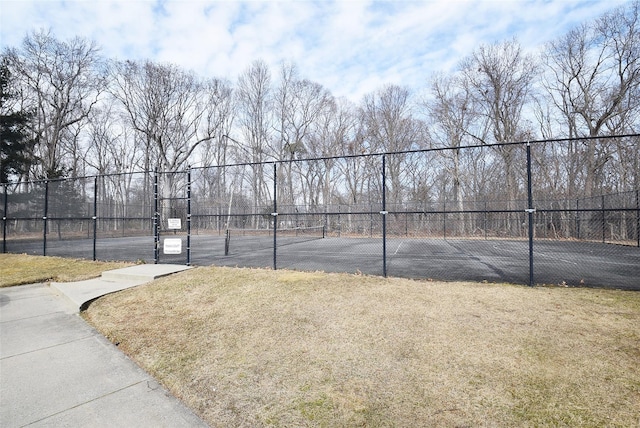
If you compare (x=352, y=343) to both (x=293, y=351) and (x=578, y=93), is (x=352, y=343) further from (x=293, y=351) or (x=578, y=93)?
(x=578, y=93)

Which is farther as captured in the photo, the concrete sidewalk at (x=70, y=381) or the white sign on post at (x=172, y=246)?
the white sign on post at (x=172, y=246)

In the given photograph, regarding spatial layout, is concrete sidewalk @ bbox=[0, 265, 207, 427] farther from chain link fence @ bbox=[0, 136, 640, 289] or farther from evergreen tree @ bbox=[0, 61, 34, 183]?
evergreen tree @ bbox=[0, 61, 34, 183]

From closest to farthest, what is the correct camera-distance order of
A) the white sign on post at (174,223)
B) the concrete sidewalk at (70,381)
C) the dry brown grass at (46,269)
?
Result: the concrete sidewalk at (70,381)
the dry brown grass at (46,269)
the white sign on post at (174,223)

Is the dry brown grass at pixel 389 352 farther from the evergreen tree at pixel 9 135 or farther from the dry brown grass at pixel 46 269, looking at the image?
the evergreen tree at pixel 9 135

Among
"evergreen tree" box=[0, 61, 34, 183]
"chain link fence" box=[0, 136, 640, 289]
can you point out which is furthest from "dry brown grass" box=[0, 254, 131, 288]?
"evergreen tree" box=[0, 61, 34, 183]

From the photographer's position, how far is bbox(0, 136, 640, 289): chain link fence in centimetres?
→ 760

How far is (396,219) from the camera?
19.2m

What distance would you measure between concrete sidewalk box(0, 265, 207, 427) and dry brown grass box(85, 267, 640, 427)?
168 mm

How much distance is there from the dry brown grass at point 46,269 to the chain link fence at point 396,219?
3.25 ft

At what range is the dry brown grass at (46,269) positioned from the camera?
21.2ft

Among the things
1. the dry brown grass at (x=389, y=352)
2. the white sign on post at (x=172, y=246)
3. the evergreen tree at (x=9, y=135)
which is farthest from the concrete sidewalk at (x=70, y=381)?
the evergreen tree at (x=9, y=135)

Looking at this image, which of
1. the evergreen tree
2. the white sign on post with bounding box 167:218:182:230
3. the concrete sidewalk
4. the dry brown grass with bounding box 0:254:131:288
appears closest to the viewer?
the concrete sidewalk

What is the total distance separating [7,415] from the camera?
6.75ft

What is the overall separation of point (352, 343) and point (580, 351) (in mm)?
2190
